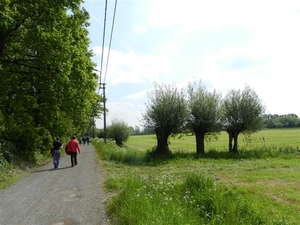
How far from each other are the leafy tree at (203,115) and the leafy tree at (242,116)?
1.65 meters

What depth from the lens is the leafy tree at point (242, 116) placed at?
27391 mm

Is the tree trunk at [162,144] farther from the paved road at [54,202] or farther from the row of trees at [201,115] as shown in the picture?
the paved road at [54,202]

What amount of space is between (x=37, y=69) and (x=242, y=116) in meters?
19.8

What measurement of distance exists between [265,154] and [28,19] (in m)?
21.9

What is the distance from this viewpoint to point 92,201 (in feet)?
27.0

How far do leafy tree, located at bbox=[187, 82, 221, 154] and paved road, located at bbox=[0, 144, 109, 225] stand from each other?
1549 cm

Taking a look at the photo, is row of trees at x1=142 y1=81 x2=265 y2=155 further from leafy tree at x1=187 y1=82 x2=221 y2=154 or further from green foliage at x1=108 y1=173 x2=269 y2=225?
green foliage at x1=108 y1=173 x2=269 y2=225

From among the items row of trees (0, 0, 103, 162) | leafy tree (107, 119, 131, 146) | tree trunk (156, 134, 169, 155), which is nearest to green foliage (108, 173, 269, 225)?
row of trees (0, 0, 103, 162)

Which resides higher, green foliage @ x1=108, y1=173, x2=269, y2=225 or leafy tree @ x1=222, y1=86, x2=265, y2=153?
leafy tree @ x1=222, y1=86, x2=265, y2=153

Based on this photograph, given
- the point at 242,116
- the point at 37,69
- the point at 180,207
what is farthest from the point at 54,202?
the point at 242,116

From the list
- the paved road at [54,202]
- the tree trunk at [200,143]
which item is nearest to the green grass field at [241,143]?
the tree trunk at [200,143]

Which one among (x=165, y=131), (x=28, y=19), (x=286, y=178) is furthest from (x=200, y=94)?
(x=28, y=19)

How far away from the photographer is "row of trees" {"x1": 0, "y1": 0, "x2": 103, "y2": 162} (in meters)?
15.8

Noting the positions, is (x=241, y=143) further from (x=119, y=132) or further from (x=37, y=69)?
(x=37, y=69)
